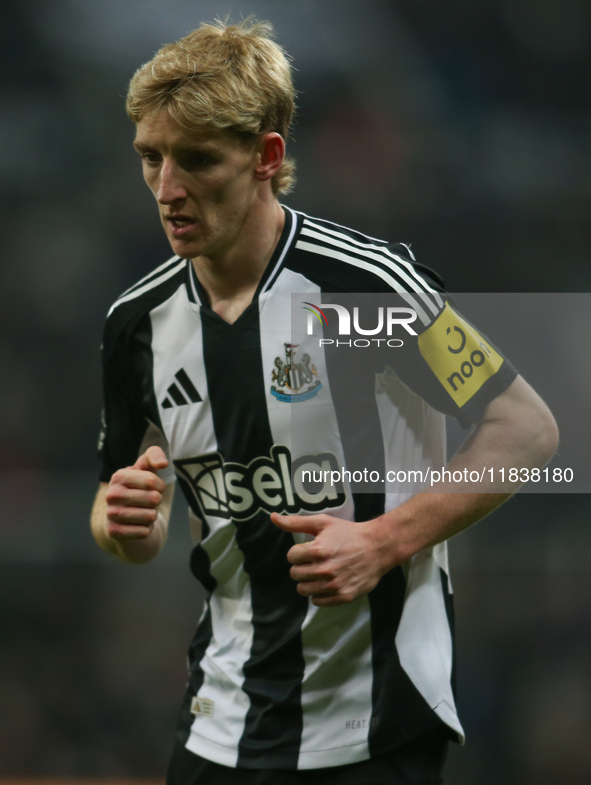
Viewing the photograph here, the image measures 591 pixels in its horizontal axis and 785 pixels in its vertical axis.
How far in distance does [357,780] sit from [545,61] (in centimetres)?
405

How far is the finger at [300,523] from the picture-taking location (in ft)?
4.63

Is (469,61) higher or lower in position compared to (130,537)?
higher

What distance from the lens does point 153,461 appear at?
1.51 meters

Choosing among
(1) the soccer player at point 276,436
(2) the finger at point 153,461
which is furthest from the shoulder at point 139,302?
(2) the finger at point 153,461

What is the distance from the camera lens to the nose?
1.56 m

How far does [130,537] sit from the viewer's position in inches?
61.5

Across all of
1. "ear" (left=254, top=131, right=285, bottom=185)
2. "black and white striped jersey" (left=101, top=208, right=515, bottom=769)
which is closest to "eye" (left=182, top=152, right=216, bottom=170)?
"ear" (left=254, top=131, right=285, bottom=185)

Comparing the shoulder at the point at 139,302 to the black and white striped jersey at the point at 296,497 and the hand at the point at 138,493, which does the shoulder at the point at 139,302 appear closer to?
the black and white striped jersey at the point at 296,497

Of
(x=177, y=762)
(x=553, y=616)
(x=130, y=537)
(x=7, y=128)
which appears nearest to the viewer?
(x=130, y=537)

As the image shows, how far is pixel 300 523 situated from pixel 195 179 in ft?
2.22

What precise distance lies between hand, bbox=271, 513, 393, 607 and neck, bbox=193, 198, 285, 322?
0.51 m

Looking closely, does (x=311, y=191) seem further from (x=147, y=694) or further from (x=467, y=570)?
(x=147, y=694)

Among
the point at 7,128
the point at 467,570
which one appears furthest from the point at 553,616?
the point at 7,128

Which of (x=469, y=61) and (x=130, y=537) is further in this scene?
(x=469, y=61)
